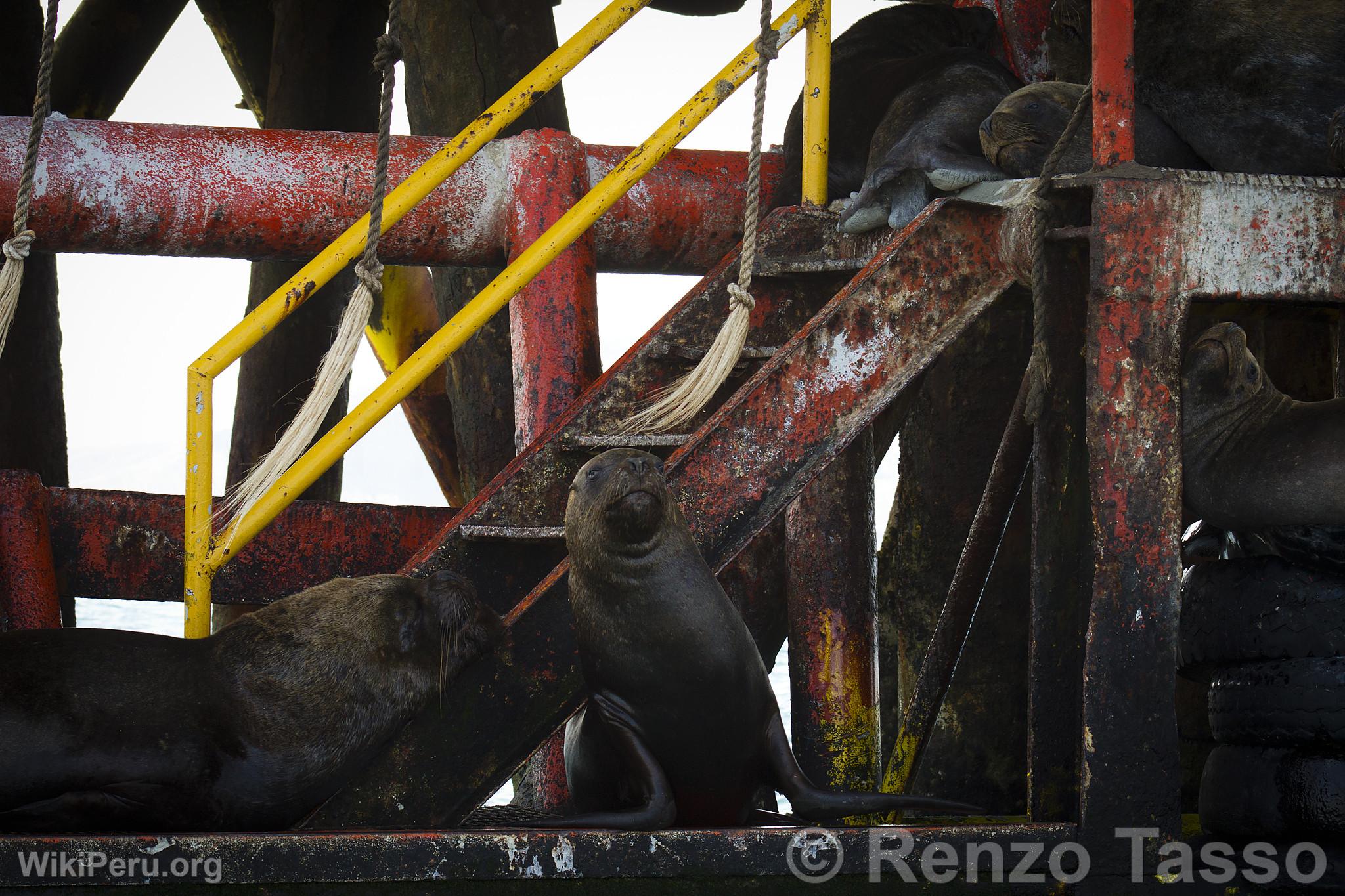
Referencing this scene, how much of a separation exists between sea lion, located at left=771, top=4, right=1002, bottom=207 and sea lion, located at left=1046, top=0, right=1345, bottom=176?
975 millimetres

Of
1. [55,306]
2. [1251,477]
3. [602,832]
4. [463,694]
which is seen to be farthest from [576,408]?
[55,306]

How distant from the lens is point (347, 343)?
144 inches

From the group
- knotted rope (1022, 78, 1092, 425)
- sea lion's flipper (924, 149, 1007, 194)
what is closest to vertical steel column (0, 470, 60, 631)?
sea lion's flipper (924, 149, 1007, 194)

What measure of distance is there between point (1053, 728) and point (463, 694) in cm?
144

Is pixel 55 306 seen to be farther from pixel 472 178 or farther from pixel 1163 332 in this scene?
pixel 1163 332

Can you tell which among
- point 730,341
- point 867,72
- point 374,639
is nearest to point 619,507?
point 730,341

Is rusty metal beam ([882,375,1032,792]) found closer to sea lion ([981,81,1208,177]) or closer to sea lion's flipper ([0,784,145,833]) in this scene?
sea lion ([981,81,1208,177])

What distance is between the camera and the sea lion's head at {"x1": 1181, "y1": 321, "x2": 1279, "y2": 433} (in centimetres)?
342

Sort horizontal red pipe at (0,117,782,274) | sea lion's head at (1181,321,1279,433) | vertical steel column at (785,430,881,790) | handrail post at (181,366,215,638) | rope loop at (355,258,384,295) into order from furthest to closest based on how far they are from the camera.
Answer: horizontal red pipe at (0,117,782,274) → vertical steel column at (785,430,881,790) → rope loop at (355,258,384,295) → handrail post at (181,366,215,638) → sea lion's head at (1181,321,1279,433)

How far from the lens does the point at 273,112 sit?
7.05 meters

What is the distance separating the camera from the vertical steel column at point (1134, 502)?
3131mm

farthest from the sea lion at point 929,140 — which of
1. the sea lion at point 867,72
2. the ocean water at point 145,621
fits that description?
the ocean water at point 145,621

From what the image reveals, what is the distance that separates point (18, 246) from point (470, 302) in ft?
4.30

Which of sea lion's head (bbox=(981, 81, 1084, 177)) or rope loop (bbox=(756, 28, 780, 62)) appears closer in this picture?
sea lion's head (bbox=(981, 81, 1084, 177))
